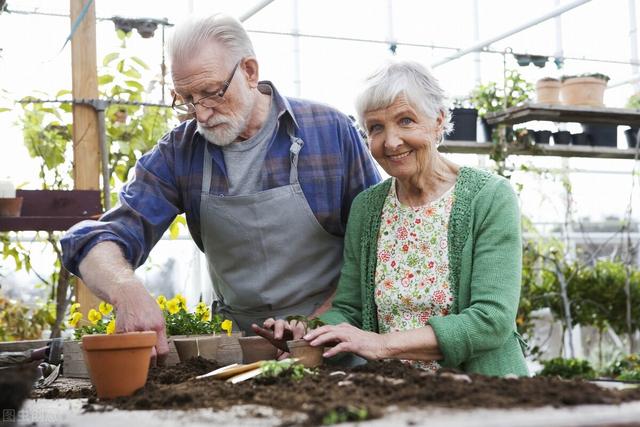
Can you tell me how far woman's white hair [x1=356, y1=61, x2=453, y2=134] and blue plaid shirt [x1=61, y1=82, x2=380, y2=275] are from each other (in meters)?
0.37

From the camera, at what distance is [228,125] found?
8.25 feet

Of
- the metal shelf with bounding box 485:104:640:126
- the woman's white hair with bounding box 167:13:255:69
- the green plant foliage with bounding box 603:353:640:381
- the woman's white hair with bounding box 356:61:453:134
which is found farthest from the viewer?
the green plant foliage with bounding box 603:353:640:381

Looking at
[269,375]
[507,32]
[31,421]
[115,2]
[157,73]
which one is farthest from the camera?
[507,32]

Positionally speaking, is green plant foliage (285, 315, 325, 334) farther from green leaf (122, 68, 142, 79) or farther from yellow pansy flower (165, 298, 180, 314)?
green leaf (122, 68, 142, 79)

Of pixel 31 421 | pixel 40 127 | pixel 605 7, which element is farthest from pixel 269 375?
pixel 605 7

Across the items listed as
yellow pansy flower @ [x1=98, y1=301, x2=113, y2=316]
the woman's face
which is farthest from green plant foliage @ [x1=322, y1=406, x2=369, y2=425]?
yellow pansy flower @ [x1=98, y1=301, x2=113, y2=316]

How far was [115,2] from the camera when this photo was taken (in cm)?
724

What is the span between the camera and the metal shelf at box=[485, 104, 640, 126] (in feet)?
19.6

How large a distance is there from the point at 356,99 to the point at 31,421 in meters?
1.22

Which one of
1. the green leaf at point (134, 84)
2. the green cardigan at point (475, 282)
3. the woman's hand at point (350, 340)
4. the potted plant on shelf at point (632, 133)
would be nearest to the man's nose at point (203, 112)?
the green cardigan at point (475, 282)

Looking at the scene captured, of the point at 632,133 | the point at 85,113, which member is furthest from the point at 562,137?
the point at 85,113

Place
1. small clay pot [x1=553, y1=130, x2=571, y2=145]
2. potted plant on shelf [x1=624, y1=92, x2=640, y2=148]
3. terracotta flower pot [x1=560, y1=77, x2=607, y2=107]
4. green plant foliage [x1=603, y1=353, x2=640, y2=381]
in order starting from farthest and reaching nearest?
potted plant on shelf [x1=624, y1=92, x2=640, y2=148]
small clay pot [x1=553, y1=130, x2=571, y2=145]
green plant foliage [x1=603, y1=353, x2=640, y2=381]
terracotta flower pot [x1=560, y1=77, x2=607, y2=107]

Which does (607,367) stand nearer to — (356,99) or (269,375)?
(356,99)

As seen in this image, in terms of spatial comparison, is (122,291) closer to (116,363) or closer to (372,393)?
(116,363)
